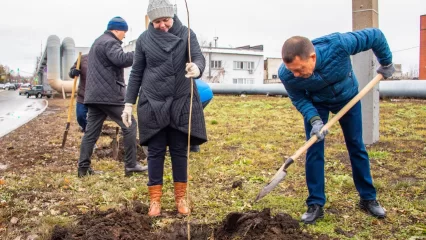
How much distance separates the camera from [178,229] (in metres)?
3.27

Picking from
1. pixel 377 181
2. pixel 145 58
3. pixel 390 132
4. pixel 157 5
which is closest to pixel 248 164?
pixel 377 181

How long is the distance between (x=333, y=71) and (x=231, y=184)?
1975 mm

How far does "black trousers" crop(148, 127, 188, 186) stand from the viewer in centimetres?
375

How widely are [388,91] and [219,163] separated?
34.9ft

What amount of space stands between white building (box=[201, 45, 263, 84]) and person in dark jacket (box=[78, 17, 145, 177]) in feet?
159

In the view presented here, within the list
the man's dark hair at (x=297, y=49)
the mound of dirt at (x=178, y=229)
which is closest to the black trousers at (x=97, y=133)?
the mound of dirt at (x=178, y=229)

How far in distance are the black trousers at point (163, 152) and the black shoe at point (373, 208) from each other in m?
1.58

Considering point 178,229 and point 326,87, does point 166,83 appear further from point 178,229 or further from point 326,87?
point 326,87

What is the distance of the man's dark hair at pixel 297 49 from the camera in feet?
9.64

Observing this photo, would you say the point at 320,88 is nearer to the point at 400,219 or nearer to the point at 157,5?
the point at 400,219

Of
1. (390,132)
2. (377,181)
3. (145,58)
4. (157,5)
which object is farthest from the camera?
(390,132)

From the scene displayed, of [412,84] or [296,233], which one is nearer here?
[296,233]

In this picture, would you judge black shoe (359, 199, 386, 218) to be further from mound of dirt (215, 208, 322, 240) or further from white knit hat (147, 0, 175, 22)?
white knit hat (147, 0, 175, 22)

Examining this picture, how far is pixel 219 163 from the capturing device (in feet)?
18.8
